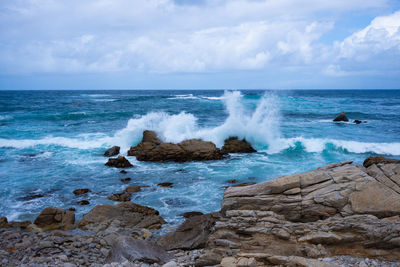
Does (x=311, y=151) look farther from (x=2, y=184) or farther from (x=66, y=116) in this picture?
(x=66, y=116)

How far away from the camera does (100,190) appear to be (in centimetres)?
1159

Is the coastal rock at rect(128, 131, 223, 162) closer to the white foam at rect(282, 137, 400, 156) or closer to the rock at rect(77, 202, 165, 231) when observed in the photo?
the white foam at rect(282, 137, 400, 156)

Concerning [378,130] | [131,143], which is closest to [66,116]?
[131,143]

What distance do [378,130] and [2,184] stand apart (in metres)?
27.4

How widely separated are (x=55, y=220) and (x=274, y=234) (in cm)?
624

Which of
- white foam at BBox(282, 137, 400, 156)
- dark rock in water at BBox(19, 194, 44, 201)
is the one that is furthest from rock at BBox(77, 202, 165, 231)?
white foam at BBox(282, 137, 400, 156)

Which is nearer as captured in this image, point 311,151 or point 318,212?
point 318,212

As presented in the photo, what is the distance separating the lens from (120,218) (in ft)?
28.2

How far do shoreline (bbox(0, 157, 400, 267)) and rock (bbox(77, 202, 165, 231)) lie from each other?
1.45 ft

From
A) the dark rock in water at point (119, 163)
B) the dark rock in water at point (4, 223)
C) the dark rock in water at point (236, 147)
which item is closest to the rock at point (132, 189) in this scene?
the dark rock in water at point (119, 163)

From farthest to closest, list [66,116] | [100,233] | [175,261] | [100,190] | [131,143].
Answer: [66,116] < [131,143] < [100,190] < [100,233] < [175,261]

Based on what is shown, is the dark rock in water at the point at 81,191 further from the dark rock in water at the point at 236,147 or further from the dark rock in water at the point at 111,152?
the dark rock in water at the point at 236,147

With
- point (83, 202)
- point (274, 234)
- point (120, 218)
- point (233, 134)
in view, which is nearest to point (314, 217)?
point (274, 234)

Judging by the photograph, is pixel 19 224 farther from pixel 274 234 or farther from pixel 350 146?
pixel 350 146
